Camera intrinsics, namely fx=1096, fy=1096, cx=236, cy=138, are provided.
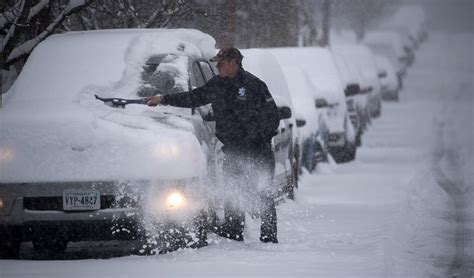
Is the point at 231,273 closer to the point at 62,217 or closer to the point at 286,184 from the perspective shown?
the point at 62,217

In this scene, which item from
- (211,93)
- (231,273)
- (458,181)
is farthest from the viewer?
(458,181)

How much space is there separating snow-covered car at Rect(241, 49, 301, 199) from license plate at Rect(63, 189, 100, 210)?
3.30 m

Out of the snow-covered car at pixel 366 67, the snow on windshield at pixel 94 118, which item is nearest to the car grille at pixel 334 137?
the snow on windshield at pixel 94 118

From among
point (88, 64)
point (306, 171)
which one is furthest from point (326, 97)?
point (88, 64)

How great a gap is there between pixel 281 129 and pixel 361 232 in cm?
224

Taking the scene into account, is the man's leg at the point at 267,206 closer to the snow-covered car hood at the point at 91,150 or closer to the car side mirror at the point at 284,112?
the car side mirror at the point at 284,112

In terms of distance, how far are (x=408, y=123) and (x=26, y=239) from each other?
21.5 m

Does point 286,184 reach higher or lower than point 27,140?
lower

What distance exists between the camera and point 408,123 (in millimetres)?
29531

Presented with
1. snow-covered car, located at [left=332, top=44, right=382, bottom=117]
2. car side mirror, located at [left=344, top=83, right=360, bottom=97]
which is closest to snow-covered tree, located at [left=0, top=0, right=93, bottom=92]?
car side mirror, located at [left=344, top=83, right=360, bottom=97]

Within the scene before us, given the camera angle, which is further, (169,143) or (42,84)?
(42,84)

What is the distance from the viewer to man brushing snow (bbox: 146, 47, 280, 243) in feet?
31.2

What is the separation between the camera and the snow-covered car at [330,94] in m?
18.5

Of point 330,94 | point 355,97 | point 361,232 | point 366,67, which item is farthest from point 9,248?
point 366,67
